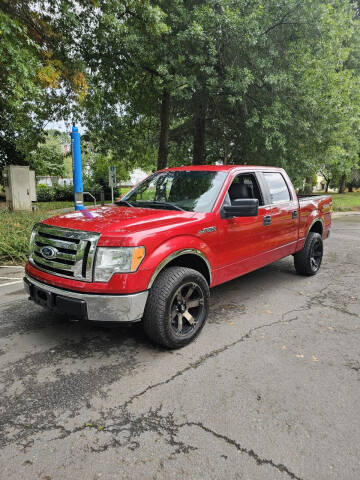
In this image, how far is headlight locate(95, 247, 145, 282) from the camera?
2.73m

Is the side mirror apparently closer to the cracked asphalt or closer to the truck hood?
the truck hood

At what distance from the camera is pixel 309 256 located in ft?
18.1

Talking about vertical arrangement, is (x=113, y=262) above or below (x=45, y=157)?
below

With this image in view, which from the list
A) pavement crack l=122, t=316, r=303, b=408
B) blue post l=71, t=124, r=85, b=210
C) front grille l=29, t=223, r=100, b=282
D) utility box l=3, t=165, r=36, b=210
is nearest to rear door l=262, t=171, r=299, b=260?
pavement crack l=122, t=316, r=303, b=408

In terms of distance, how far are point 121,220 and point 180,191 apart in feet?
3.71

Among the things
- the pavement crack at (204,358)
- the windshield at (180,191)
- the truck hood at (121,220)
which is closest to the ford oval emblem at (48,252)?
the truck hood at (121,220)

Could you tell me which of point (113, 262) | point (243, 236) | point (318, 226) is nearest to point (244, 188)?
point (243, 236)

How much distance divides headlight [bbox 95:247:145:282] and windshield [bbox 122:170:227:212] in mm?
1089

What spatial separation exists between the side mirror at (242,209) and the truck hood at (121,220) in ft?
1.34

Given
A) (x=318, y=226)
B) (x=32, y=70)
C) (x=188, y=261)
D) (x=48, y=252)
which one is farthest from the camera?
(x=32, y=70)

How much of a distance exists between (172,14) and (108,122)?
4.58m

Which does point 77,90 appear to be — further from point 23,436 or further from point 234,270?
point 23,436

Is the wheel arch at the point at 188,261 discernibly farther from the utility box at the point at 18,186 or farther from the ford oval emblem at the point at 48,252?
the utility box at the point at 18,186

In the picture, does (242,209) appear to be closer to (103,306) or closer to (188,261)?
(188,261)
